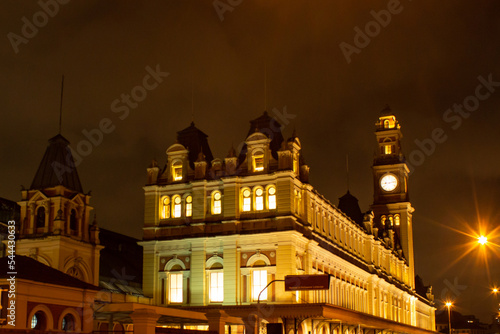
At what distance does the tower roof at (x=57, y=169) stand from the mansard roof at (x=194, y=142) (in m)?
10.7

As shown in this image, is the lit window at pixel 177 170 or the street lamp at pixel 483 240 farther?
the lit window at pixel 177 170

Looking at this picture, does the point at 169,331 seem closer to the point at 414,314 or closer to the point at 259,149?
the point at 259,149

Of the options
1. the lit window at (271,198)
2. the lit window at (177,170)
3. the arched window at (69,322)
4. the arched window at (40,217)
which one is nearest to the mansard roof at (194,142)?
the lit window at (177,170)

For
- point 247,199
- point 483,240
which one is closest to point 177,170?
point 247,199

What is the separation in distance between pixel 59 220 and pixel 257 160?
16415 millimetres

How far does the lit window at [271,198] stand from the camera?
54781 mm

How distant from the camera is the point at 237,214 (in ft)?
182

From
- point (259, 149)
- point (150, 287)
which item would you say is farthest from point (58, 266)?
point (259, 149)

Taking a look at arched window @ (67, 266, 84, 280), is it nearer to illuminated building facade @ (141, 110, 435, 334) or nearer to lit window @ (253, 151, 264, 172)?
illuminated building facade @ (141, 110, 435, 334)

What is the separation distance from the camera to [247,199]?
55.9 meters

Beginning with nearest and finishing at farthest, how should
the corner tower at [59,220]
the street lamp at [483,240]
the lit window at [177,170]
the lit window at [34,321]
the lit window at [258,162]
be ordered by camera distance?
the lit window at [34,321], the street lamp at [483,240], the corner tower at [59,220], the lit window at [258,162], the lit window at [177,170]

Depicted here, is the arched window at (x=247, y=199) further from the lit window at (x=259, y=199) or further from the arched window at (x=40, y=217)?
the arched window at (x=40, y=217)

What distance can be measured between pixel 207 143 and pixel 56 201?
16570mm

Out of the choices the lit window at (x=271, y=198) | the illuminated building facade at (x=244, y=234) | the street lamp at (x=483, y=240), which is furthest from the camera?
the lit window at (x=271, y=198)
